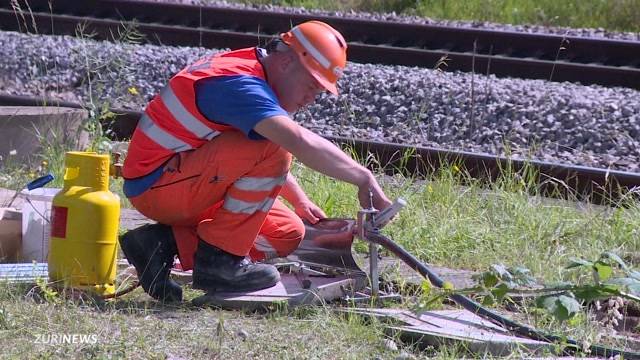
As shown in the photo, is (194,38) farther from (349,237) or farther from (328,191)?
(349,237)

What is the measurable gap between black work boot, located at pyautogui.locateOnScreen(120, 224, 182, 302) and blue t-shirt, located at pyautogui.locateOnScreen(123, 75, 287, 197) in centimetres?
60

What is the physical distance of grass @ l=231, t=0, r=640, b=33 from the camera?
13484 mm

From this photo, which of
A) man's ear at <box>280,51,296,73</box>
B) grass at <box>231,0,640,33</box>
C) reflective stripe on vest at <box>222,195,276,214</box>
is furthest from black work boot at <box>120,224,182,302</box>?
grass at <box>231,0,640,33</box>

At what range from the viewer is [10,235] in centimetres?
468

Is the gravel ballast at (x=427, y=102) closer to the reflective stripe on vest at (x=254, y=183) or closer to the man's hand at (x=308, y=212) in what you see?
the man's hand at (x=308, y=212)

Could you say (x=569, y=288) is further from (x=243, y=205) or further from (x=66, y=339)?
(x=66, y=339)

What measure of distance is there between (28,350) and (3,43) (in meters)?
6.96

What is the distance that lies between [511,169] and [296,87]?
253 centimetres

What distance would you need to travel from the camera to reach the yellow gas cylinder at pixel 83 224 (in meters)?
4.12

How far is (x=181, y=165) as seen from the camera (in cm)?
418

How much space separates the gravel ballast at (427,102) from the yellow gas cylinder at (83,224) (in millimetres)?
2759

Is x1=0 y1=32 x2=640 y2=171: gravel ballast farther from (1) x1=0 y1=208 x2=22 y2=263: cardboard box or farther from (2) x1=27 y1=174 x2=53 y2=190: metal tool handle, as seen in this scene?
(2) x1=27 y1=174 x2=53 y2=190: metal tool handle

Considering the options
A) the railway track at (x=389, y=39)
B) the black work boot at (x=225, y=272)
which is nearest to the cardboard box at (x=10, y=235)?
the black work boot at (x=225, y=272)

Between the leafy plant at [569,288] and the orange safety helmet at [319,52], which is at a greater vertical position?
the orange safety helmet at [319,52]
